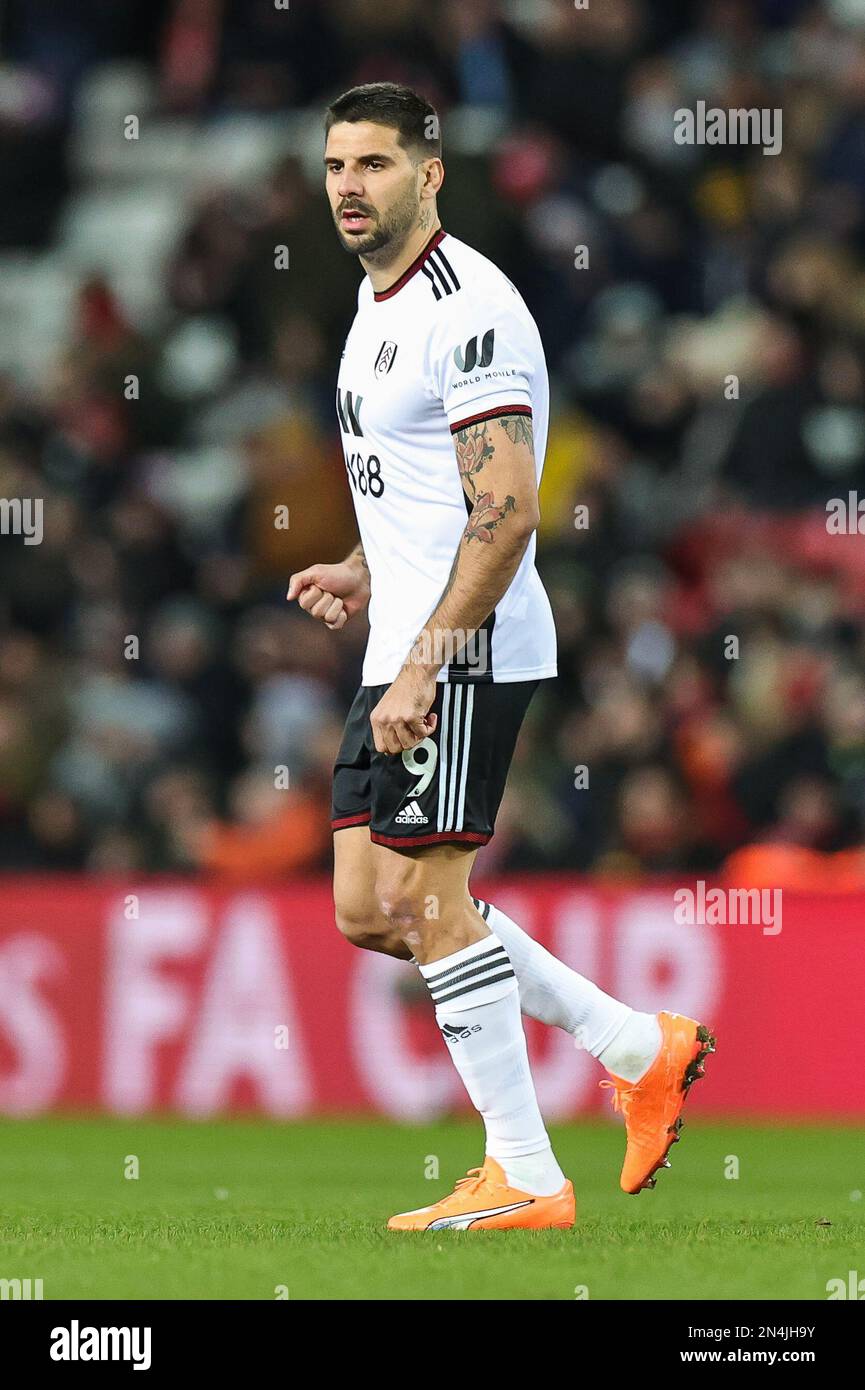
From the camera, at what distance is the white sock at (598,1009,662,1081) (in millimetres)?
5379

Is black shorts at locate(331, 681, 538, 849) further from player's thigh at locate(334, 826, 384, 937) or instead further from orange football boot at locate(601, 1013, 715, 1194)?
orange football boot at locate(601, 1013, 715, 1194)

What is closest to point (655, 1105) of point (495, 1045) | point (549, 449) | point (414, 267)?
point (495, 1045)

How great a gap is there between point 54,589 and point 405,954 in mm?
6110

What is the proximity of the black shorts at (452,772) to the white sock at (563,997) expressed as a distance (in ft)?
1.26

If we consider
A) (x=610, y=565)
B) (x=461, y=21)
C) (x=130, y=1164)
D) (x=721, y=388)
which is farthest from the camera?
(x=461, y=21)

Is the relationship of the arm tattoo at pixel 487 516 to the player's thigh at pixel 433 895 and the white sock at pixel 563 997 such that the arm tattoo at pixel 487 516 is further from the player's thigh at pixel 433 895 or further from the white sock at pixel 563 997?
the white sock at pixel 563 997

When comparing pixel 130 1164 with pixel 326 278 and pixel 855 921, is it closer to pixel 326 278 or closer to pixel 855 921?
pixel 855 921

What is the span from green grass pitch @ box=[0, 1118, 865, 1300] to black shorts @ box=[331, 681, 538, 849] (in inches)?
33.8

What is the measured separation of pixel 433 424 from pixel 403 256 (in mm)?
386

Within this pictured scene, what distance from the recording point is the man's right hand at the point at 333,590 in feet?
18.1

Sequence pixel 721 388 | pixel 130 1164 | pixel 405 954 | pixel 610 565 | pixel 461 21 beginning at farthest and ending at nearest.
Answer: pixel 461 21
pixel 721 388
pixel 610 565
pixel 130 1164
pixel 405 954

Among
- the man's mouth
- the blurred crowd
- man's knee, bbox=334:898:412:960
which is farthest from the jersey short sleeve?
the blurred crowd

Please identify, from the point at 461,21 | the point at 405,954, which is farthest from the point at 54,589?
the point at 405,954

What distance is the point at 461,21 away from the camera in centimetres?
1254
